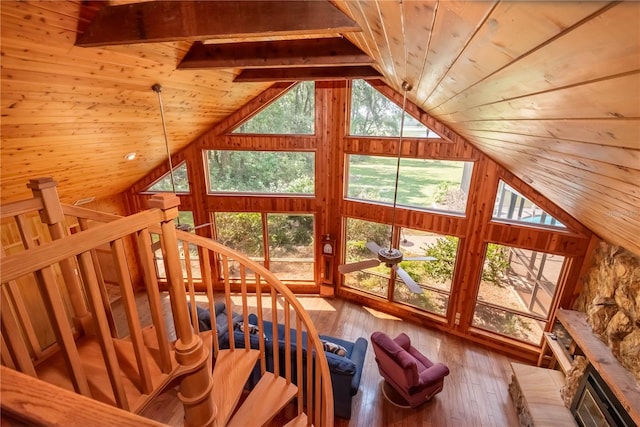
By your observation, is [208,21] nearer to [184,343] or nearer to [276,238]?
[184,343]

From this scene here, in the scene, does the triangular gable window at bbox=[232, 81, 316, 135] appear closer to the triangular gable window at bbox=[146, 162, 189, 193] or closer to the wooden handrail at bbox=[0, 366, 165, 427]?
the triangular gable window at bbox=[146, 162, 189, 193]

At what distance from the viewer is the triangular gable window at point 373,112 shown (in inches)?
219

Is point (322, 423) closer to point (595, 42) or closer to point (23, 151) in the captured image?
point (595, 42)

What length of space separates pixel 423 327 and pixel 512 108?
561cm

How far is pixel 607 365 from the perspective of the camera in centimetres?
322

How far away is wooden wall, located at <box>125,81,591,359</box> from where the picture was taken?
4734 millimetres

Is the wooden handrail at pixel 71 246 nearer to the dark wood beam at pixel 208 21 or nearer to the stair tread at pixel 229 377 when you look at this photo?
the dark wood beam at pixel 208 21

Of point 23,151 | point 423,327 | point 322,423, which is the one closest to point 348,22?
point 322,423

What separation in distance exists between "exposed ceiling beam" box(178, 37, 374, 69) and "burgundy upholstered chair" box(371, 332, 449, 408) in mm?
3698

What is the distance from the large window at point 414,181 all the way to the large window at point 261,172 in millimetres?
989

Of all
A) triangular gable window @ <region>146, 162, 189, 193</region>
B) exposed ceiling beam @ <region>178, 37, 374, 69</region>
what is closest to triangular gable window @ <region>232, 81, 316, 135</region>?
triangular gable window @ <region>146, 162, 189, 193</region>

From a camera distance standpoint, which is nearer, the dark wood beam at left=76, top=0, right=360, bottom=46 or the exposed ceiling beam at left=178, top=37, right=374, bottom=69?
the dark wood beam at left=76, top=0, right=360, bottom=46

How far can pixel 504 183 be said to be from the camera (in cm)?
487

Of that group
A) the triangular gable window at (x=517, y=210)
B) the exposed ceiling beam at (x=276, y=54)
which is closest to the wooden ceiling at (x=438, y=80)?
the exposed ceiling beam at (x=276, y=54)
